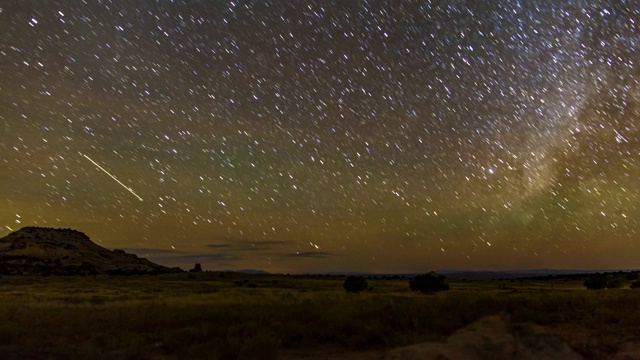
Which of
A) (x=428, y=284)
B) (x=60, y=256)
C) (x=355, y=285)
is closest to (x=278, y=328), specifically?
(x=428, y=284)

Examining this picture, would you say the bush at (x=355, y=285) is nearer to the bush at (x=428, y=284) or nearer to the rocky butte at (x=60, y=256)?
the bush at (x=428, y=284)

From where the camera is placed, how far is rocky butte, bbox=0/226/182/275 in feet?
392

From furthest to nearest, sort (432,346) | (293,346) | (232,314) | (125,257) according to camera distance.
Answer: (125,257) < (232,314) < (293,346) < (432,346)

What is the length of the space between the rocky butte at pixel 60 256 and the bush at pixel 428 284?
7825 centimetres

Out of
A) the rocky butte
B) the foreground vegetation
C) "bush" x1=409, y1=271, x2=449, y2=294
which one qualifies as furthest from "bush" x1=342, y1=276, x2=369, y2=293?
the rocky butte

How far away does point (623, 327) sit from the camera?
15766 mm

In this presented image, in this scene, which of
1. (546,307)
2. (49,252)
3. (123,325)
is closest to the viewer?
(123,325)

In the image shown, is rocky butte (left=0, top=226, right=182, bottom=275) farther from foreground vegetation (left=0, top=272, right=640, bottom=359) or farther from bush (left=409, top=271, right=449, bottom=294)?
foreground vegetation (left=0, top=272, right=640, bottom=359)

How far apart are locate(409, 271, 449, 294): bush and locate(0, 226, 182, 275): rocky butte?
78250mm

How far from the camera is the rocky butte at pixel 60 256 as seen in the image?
392 feet

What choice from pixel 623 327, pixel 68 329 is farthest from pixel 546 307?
pixel 68 329

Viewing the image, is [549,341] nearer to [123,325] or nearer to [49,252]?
[123,325]

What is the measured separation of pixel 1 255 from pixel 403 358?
488 ft

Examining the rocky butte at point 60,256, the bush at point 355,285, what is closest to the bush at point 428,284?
the bush at point 355,285
